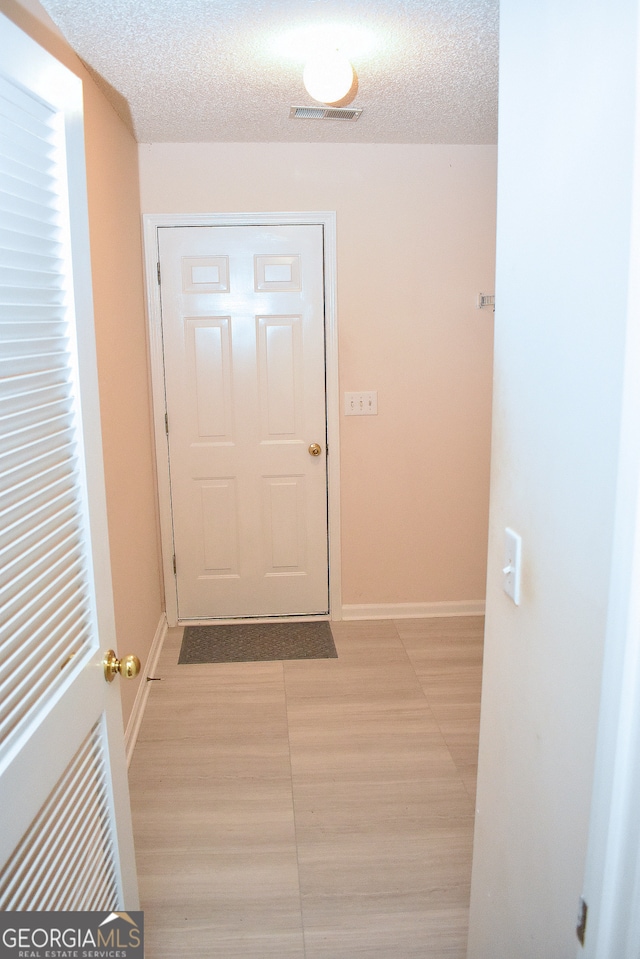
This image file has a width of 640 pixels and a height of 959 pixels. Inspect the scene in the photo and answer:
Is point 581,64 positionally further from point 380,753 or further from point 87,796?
point 380,753

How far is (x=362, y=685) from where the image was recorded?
3232 millimetres

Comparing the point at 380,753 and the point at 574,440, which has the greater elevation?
the point at 574,440

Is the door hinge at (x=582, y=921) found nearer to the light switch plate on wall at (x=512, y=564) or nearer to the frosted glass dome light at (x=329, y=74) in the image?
the light switch plate on wall at (x=512, y=564)

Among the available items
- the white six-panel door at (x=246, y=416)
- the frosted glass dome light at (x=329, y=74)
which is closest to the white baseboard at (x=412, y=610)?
the white six-panel door at (x=246, y=416)

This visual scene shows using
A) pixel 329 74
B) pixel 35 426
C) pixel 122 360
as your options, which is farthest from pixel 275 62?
pixel 35 426

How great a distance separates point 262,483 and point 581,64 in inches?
120

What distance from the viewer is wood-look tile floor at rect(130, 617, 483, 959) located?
1.93 meters

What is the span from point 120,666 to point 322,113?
8.21ft

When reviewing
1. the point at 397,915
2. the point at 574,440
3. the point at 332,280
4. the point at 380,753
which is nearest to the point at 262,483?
the point at 332,280

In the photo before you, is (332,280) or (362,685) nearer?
(362,685)

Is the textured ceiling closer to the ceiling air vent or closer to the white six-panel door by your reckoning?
the ceiling air vent

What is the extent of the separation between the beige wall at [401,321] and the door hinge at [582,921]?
3.01 metres

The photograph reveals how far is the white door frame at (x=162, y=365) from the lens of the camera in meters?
3.57

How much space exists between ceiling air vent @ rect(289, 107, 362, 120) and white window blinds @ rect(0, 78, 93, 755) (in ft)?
6.48
